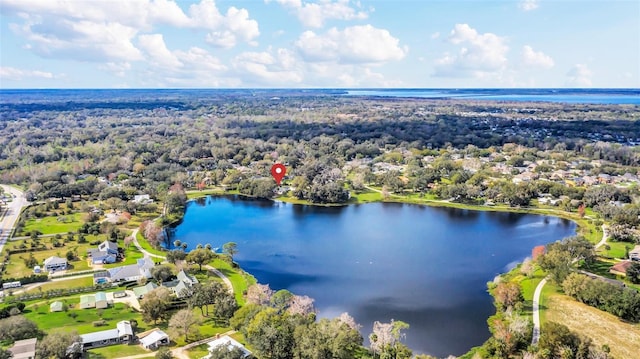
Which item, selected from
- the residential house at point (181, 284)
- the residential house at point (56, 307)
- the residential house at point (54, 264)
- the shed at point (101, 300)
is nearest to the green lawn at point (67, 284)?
the residential house at point (54, 264)

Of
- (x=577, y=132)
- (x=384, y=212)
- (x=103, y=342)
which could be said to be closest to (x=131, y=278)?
(x=103, y=342)

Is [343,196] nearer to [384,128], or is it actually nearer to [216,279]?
[216,279]

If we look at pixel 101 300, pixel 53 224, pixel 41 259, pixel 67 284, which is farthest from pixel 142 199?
pixel 101 300

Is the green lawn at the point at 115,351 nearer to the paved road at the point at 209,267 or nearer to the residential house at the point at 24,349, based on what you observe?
the residential house at the point at 24,349

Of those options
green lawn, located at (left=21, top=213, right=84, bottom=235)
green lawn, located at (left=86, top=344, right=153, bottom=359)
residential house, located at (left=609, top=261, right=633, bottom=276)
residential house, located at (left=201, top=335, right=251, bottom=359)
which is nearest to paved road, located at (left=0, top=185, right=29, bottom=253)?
green lawn, located at (left=21, top=213, right=84, bottom=235)

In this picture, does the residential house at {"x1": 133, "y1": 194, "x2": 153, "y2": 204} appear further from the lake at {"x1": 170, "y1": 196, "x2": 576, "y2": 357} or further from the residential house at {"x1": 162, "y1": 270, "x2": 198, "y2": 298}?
the residential house at {"x1": 162, "y1": 270, "x2": 198, "y2": 298}

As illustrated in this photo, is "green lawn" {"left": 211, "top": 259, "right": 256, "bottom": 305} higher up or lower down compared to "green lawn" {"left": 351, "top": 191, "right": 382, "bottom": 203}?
lower down

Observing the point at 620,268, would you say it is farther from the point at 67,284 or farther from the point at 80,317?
the point at 67,284
